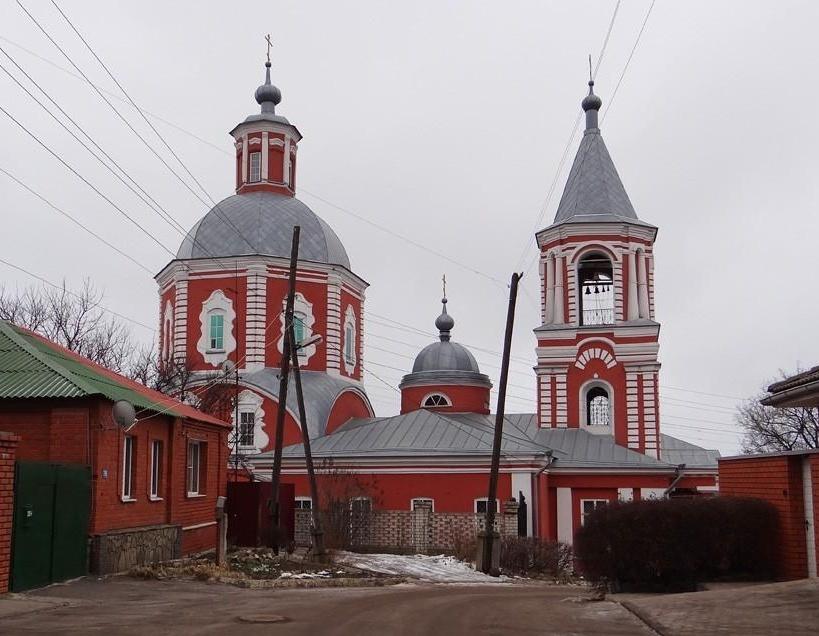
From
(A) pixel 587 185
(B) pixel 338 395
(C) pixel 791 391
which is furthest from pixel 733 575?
(A) pixel 587 185

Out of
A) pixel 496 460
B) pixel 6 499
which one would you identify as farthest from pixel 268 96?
pixel 6 499

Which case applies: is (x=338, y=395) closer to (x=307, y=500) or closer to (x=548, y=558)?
(x=307, y=500)

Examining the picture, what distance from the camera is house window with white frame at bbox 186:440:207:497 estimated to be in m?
22.3

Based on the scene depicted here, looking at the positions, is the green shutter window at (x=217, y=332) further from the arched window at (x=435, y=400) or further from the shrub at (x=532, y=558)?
the shrub at (x=532, y=558)

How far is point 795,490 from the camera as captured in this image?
13.7 metres

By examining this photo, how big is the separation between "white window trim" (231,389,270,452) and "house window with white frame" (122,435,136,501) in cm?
1440

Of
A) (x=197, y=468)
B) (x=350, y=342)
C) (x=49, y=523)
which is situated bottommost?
(x=49, y=523)

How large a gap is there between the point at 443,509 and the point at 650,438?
8.25m

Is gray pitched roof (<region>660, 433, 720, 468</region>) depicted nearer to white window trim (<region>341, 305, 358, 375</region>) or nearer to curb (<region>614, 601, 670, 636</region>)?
white window trim (<region>341, 305, 358, 375</region>)

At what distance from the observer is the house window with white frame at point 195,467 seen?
22312 millimetres

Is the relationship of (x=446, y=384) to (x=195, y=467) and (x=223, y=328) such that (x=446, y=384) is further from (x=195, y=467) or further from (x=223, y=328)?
(x=195, y=467)

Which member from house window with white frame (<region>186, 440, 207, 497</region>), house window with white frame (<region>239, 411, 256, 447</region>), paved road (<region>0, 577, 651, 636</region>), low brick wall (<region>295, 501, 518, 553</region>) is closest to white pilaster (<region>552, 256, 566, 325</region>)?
low brick wall (<region>295, 501, 518, 553</region>)

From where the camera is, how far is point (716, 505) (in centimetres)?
1412

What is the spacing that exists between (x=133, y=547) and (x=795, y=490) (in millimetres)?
10818
